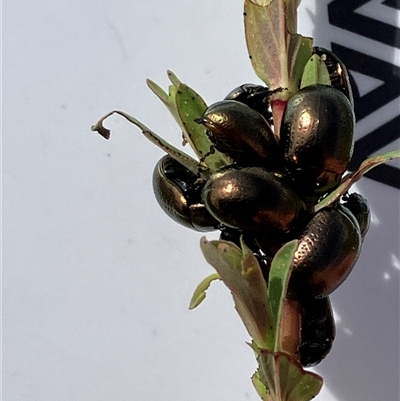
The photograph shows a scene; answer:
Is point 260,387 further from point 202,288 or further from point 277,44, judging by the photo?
point 277,44

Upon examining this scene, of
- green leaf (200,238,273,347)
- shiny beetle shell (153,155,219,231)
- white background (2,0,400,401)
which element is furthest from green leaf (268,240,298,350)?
white background (2,0,400,401)

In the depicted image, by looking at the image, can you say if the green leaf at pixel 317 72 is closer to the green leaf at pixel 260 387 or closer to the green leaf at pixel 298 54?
the green leaf at pixel 298 54

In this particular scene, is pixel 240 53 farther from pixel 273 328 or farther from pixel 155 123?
pixel 273 328

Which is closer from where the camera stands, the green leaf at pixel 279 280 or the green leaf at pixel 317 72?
the green leaf at pixel 279 280

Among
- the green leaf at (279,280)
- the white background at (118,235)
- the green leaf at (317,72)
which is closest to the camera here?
the green leaf at (279,280)

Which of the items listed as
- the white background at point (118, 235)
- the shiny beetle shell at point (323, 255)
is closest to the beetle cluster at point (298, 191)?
the shiny beetle shell at point (323, 255)

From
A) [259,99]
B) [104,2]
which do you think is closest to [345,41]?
[259,99]
